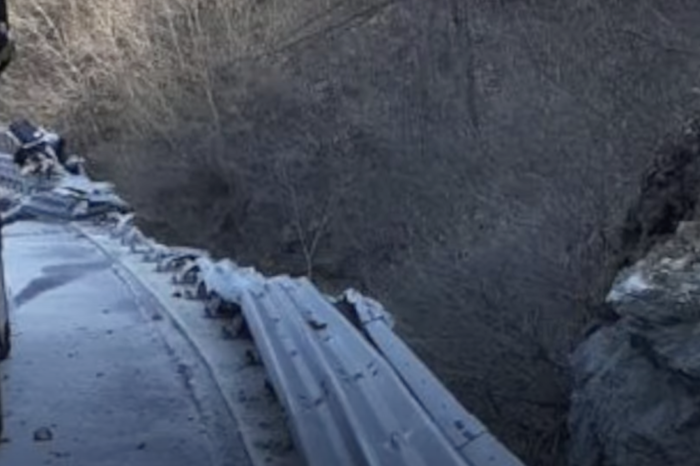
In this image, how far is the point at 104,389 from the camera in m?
5.07

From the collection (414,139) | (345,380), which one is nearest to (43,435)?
(345,380)

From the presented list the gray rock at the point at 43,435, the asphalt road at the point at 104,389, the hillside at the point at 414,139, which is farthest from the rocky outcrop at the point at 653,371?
the gray rock at the point at 43,435

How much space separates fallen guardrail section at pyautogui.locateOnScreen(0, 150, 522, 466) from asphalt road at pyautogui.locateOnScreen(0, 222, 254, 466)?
0.24 metres

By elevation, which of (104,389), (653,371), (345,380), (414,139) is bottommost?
(414,139)

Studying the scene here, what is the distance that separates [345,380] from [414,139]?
11.2m

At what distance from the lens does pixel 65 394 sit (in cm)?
498

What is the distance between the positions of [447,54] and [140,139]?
4.51 m

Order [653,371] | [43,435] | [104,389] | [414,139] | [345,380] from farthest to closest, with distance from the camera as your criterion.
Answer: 1. [414,139]
2. [653,371]
3. [104,389]
4. [43,435]
5. [345,380]

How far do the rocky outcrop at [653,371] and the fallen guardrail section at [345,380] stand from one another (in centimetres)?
116

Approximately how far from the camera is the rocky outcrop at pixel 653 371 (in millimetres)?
5734

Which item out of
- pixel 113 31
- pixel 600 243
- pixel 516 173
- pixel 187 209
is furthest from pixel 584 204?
pixel 113 31

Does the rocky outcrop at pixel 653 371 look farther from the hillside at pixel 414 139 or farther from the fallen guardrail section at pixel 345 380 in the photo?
the hillside at pixel 414 139

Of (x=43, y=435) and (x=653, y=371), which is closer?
(x=43, y=435)

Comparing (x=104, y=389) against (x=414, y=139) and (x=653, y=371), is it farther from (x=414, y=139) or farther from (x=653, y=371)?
Result: (x=414, y=139)
